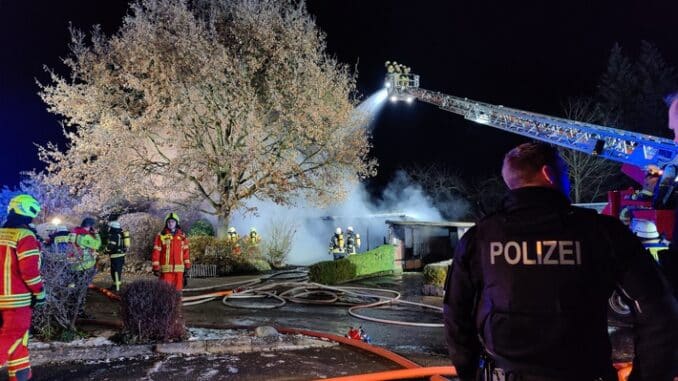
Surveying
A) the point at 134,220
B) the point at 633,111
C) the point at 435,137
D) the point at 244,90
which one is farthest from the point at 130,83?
the point at 633,111

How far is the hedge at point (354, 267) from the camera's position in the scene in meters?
12.7

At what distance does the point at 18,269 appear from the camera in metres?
4.51

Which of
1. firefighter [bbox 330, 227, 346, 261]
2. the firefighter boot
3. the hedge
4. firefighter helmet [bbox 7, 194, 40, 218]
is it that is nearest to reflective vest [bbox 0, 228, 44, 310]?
firefighter helmet [bbox 7, 194, 40, 218]

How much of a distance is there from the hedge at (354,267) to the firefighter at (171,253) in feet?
13.2

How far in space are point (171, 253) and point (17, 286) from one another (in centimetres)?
477

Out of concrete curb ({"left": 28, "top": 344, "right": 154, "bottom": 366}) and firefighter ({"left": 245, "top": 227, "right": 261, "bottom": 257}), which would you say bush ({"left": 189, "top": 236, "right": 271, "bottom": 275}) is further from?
concrete curb ({"left": 28, "top": 344, "right": 154, "bottom": 366})

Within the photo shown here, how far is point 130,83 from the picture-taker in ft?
51.0

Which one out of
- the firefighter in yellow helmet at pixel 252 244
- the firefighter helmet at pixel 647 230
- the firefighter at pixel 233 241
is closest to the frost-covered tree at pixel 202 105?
the firefighter at pixel 233 241

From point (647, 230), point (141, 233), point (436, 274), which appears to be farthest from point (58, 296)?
point (141, 233)

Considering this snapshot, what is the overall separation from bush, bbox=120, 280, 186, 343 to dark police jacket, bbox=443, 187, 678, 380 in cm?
509

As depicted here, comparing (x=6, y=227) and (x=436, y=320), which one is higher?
(x=6, y=227)

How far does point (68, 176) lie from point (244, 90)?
6234 millimetres

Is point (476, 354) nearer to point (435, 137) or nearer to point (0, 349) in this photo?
point (0, 349)

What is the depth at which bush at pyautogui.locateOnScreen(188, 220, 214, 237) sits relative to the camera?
19.0 meters
